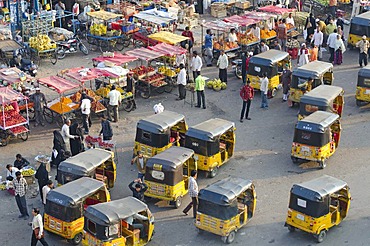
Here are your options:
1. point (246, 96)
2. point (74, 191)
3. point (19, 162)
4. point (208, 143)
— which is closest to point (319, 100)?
point (246, 96)

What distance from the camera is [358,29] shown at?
38406 mm

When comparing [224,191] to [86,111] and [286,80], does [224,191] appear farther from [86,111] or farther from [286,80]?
[286,80]

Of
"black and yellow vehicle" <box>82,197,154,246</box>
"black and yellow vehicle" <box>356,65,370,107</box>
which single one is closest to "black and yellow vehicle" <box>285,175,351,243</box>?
"black and yellow vehicle" <box>82,197,154,246</box>

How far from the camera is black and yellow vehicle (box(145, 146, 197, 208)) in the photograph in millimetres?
24344

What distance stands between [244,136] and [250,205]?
6.57 metres

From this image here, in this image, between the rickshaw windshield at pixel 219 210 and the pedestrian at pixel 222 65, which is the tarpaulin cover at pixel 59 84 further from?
the rickshaw windshield at pixel 219 210

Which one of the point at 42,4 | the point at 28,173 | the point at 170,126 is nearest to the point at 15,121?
the point at 28,173

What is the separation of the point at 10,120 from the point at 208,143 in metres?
8.08

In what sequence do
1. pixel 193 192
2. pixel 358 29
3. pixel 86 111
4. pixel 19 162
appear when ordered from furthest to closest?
pixel 358 29 → pixel 86 111 → pixel 19 162 → pixel 193 192

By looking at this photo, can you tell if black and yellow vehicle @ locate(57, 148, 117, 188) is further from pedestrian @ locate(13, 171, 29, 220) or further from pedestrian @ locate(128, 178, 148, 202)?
pedestrian @ locate(128, 178, 148, 202)

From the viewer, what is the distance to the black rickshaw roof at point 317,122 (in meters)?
26.6

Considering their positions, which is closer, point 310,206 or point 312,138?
point 310,206

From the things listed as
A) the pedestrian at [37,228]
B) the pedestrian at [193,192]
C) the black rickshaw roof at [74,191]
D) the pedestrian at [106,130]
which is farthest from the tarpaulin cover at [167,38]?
the pedestrian at [37,228]

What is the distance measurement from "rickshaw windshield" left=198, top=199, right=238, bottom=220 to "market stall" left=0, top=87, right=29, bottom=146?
9.67m
